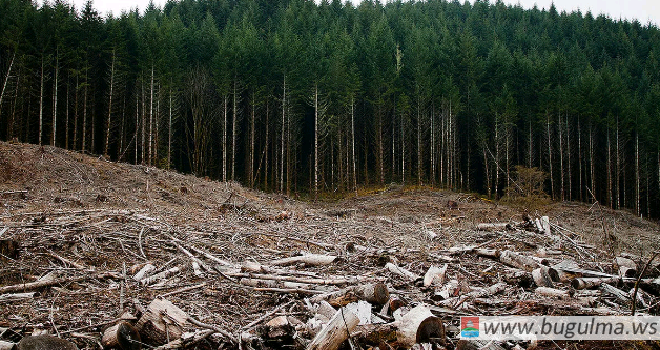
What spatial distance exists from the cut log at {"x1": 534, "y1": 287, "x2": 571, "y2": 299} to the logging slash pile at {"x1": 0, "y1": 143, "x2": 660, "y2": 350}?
0.06 feet

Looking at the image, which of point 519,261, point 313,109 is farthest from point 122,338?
point 313,109

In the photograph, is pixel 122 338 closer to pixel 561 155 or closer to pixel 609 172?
pixel 561 155

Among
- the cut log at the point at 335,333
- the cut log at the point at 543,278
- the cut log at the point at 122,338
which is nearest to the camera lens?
the cut log at the point at 335,333

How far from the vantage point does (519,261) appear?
632 centimetres

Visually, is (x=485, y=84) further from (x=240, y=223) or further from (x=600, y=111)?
(x=240, y=223)

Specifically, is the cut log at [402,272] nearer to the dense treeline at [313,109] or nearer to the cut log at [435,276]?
the cut log at [435,276]

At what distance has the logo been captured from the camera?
11.3 feet

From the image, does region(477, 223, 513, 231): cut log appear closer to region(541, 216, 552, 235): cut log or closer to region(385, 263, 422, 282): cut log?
region(541, 216, 552, 235): cut log

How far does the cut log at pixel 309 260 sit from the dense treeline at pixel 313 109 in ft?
78.0

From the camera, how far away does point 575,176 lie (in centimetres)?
4050

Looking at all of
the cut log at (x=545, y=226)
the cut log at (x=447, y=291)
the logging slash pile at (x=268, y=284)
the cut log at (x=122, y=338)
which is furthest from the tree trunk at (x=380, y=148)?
the cut log at (x=122, y=338)

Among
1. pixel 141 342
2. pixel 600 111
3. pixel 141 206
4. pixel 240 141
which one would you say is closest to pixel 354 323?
pixel 141 342

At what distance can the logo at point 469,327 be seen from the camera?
11.3ft

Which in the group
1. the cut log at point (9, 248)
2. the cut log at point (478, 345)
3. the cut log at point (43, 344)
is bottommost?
the cut log at point (478, 345)
